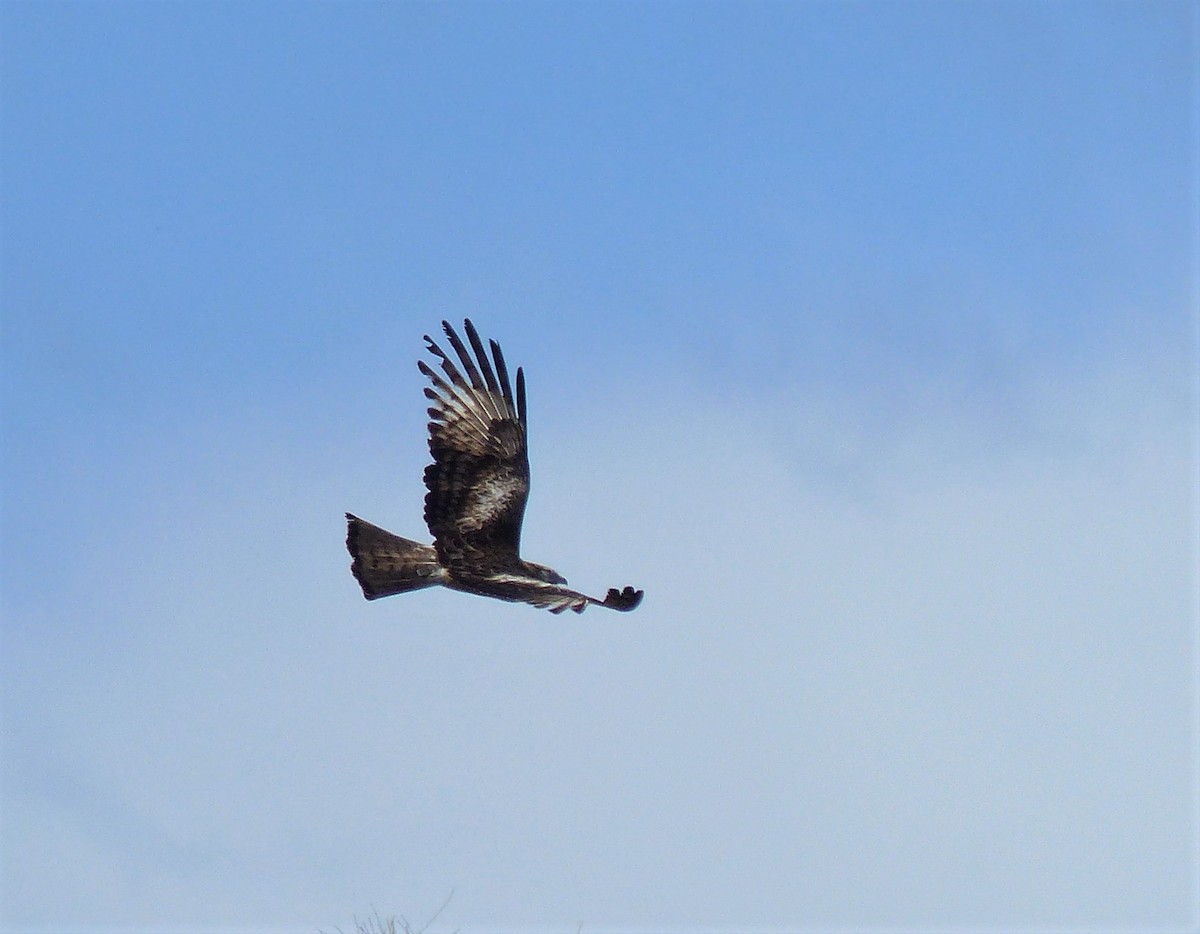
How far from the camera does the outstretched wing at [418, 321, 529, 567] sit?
13344mm

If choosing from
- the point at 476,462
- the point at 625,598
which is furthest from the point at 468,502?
the point at 625,598

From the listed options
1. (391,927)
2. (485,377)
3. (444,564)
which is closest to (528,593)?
(444,564)

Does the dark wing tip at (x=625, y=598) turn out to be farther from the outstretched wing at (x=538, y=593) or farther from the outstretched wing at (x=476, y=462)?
the outstretched wing at (x=476, y=462)

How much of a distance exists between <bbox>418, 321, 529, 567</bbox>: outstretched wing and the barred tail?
20 cm

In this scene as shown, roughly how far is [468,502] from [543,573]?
3.66ft

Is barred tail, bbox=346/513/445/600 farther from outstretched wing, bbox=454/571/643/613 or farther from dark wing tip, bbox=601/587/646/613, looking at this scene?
dark wing tip, bbox=601/587/646/613

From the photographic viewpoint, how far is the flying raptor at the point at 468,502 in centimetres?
1328

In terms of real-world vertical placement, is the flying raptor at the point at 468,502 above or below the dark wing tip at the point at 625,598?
above

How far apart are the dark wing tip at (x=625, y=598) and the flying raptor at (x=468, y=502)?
153 centimetres

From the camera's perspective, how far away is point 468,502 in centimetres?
1348

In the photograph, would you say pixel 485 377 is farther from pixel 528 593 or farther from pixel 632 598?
pixel 632 598

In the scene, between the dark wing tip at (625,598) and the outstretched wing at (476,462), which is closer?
the dark wing tip at (625,598)

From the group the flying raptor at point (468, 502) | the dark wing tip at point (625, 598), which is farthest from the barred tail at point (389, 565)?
the dark wing tip at point (625, 598)

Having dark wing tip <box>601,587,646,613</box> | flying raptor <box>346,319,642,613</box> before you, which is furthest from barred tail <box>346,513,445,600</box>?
dark wing tip <box>601,587,646,613</box>
